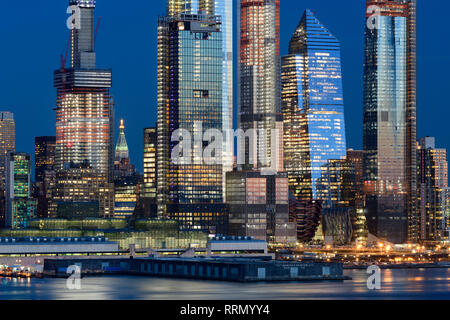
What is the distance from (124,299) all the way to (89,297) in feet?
24.1
